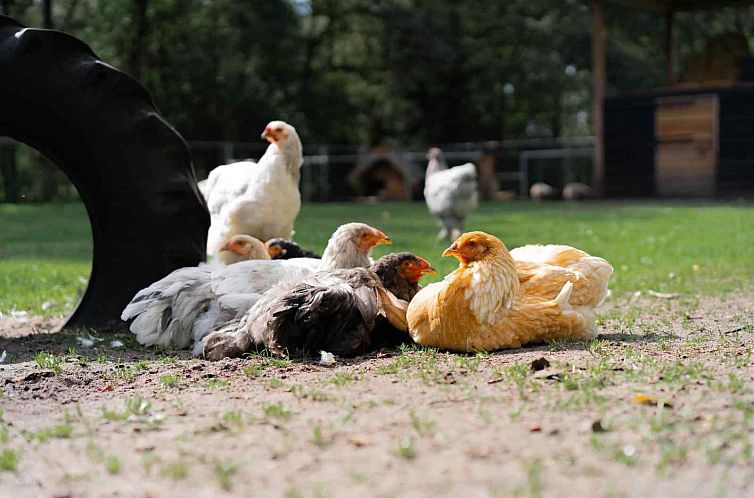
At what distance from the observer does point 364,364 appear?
4801 millimetres

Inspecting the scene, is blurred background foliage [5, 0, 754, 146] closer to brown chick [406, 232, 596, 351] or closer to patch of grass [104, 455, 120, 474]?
brown chick [406, 232, 596, 351]

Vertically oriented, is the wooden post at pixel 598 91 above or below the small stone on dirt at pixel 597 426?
above

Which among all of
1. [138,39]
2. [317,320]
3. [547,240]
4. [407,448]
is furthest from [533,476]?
[138,39]

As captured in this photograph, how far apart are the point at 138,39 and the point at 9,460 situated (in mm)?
28893

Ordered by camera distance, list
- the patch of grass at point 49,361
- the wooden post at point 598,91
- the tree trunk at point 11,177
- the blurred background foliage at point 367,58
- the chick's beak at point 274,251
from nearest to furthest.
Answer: the patch of grass at point 49,361
the chick's beak at point 274,251
the tree trunk at point 11,177
the wooden post at point 598,91
the blurred background foliage at point 367,58

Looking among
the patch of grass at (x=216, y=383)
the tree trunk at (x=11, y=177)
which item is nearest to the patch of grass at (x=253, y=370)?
the patch of grass at (x=216, y=383)

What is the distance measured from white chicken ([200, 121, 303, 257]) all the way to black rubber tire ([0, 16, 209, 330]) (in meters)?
1.02

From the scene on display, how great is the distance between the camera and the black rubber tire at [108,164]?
20.7 ft

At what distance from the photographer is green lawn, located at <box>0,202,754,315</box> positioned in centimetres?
850

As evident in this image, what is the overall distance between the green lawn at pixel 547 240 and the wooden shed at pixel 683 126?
3.18 metres

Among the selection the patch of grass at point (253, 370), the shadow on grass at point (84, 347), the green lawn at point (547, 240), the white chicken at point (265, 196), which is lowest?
the green lawn at point (547, 240)

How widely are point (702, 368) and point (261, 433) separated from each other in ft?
6.91

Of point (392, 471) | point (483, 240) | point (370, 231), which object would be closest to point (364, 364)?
point (483, 240)

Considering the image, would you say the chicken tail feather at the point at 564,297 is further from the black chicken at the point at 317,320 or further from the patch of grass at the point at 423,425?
the patch of grass at the point at 423,425
